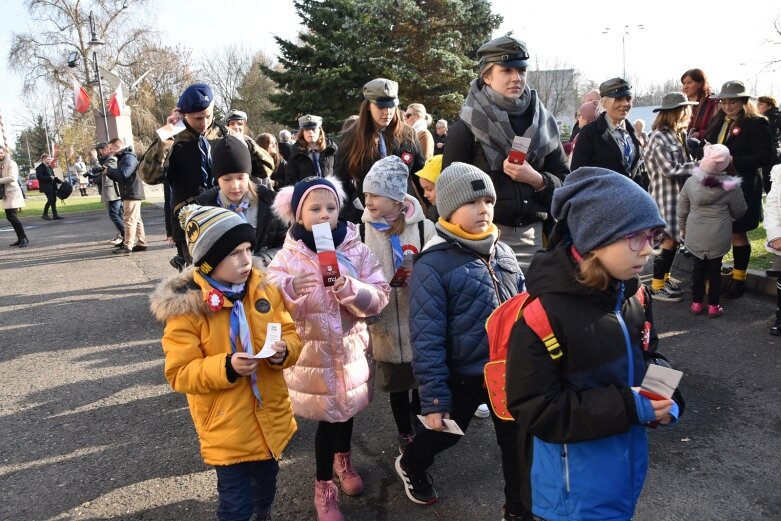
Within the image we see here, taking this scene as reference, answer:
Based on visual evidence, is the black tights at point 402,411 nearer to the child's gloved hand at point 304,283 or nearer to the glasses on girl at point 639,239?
the child's gloved hand at point 304,283

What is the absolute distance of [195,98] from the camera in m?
4.10

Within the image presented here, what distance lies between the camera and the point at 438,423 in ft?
8.39

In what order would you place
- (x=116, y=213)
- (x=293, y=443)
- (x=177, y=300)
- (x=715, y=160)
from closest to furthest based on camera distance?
(x=177, y=300)
(x=293, y=443)
(x=715, y=160)
(x=116, y=213)

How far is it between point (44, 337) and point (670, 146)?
6.69 meters

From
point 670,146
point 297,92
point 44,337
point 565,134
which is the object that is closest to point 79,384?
point 44,337

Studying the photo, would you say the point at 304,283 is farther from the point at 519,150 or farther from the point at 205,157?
the point at 205,157

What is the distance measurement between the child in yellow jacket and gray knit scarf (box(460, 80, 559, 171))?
147 cm

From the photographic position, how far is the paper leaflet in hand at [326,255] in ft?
9.08

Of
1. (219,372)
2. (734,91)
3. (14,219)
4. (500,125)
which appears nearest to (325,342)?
(219,372)

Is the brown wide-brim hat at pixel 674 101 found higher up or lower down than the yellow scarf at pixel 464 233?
higher up

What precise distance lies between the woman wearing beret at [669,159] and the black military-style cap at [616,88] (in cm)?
71

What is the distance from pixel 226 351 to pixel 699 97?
22.6 ft

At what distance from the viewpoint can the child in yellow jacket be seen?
2.44 metres

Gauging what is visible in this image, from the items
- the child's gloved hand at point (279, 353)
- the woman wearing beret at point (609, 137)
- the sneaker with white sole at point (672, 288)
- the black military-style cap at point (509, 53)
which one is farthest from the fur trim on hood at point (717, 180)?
the child's gloved hand at point (279, 353)
